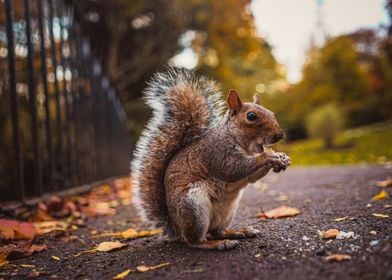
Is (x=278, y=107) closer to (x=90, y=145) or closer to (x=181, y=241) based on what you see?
(x=90, y=145)

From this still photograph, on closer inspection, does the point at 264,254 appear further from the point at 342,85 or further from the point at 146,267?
the point at 342,85

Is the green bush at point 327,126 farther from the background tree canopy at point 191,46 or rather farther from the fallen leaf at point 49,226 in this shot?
the fallen leaf at point 49,226

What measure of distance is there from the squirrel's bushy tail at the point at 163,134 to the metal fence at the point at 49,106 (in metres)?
1.06

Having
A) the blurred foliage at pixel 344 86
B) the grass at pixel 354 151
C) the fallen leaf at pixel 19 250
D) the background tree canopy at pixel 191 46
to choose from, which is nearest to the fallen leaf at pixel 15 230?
the fallen leaf at pixel 19 250

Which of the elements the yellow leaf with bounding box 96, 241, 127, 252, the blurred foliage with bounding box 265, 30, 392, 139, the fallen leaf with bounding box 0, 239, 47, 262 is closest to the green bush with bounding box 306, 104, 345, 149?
the blurred foliage with bounding box 265, 30, 392, 139

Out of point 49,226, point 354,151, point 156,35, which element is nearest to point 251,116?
point 49,226

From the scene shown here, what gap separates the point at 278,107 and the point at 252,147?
20.7 m

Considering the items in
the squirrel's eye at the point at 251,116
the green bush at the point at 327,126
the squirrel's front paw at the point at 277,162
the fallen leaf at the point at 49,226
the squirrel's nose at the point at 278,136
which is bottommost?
the fallen leaf at the point at 49,226

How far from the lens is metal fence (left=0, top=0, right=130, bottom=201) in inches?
114

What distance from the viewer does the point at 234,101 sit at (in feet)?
6.52

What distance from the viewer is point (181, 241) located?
2.08 meters

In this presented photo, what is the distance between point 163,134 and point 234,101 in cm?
44

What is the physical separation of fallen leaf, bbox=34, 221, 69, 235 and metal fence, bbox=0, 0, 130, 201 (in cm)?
24

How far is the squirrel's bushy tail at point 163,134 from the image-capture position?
206 cm
